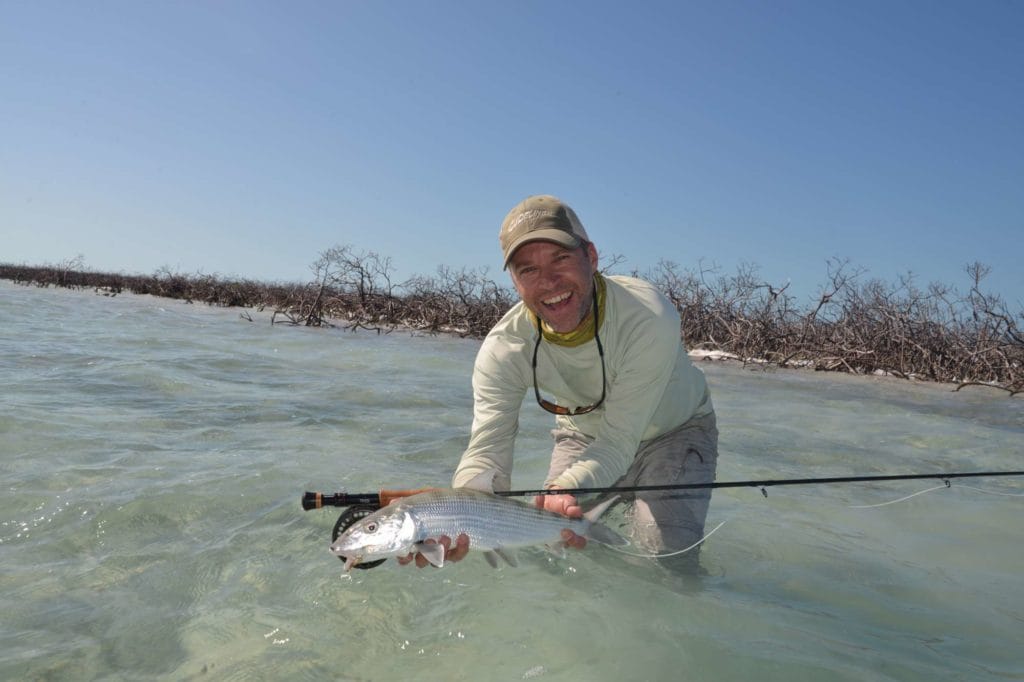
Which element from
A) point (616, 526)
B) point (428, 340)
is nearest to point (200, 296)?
point (428, 340)

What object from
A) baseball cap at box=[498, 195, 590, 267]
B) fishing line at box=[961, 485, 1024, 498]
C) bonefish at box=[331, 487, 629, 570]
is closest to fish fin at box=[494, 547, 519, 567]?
bonefish at box=[331, 487, 629, 570]

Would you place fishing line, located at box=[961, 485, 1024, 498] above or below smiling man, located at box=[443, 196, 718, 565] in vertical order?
below

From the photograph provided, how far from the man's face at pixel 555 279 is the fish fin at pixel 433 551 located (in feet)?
4.24

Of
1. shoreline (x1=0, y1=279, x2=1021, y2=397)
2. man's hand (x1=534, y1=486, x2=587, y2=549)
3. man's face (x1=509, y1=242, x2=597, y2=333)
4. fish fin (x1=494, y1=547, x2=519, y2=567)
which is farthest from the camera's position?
shoreline (x1=0, y1=279, x2=1021, y2=397)

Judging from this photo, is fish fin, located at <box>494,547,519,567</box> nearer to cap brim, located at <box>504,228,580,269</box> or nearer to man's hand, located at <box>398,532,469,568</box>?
man's hand, located at <box>398,532,469,568</box>

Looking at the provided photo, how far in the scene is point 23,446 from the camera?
4840mm

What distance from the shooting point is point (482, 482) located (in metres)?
3.17

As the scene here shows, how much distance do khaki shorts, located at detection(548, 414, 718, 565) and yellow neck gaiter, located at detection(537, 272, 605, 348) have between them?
22.6 inches

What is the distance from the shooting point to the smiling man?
3.29 meters

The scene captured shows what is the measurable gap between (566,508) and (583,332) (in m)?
0.92

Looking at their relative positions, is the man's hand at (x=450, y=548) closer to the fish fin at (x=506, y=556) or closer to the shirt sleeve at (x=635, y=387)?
the fish fin at (x=506, y=556)

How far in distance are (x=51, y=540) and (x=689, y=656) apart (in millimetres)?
2974

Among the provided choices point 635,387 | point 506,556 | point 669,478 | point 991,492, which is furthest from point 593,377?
point 991,492

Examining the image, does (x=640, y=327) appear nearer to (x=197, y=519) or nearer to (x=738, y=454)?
(x=197, y=519)
